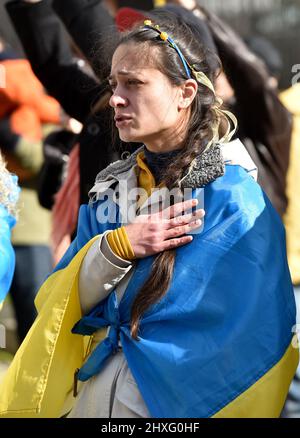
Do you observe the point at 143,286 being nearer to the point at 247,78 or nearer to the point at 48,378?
the point at 48,378

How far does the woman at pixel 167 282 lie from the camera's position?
113 inches

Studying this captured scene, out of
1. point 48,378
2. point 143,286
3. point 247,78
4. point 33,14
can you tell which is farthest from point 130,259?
point 33,14

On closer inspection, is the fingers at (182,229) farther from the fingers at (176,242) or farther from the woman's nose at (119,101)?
the woman's nose at (119,101)

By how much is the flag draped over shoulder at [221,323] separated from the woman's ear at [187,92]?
274 millimetres

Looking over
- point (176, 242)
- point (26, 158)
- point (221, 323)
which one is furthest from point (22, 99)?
point (221, 323)

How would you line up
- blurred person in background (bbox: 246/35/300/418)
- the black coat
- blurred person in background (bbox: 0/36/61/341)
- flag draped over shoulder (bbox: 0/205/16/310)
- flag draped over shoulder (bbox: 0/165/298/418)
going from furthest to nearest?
blurred person in background (bbox: 0/36/61/341), blurred person in background (bbox: 246/35/300/418), the black coat, flag draped over shoulder (bbox: 0/205/16/310), flag draped over shoulder (bbox: 0/165/298/418)

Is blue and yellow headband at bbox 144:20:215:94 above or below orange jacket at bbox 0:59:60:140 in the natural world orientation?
above

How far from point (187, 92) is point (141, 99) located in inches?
6.3

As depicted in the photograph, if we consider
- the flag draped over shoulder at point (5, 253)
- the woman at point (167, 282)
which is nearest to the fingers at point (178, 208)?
the woman at point (167, 282)

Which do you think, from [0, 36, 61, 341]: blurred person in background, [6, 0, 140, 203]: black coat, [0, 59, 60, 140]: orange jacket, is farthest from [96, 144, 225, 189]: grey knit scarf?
[0, 59, 60, 140]: orange jacket

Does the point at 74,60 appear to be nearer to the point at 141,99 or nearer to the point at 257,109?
the point at 257,109

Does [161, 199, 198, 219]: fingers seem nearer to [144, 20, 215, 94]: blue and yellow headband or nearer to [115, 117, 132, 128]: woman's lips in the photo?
[115, 117, 132, 128]: woman's lips

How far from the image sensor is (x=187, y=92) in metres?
3.12

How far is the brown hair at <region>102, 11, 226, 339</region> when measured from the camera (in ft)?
9.59
